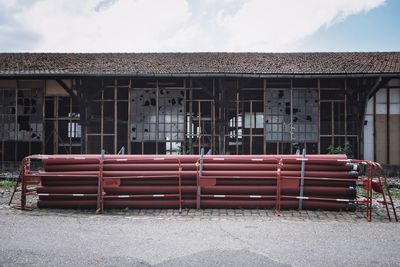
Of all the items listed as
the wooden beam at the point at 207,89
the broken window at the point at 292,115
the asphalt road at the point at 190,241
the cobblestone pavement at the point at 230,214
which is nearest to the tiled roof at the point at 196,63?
the wooden beam at the point at 207,89

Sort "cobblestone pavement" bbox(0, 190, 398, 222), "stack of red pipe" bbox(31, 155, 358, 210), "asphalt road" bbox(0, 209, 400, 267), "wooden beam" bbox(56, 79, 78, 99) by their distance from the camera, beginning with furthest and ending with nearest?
1. "wooden beam" bbox(56, 79, 78, 99)
2. "stack of red pipe" bbox(31, 155, 358, 210)
3. "cobblestone pavement" bbox(0, 190, 398, 222)
4. "asphalt road" bbox(0, 209, 400, 267)

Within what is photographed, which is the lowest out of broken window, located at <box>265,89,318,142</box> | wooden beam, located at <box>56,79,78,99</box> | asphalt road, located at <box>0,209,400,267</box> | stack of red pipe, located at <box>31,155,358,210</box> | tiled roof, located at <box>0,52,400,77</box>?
asphalt road, located at <box>0,209,400,267</box>

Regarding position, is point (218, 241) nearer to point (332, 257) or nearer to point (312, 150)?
point (332, 257)

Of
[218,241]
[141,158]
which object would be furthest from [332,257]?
[141,158]

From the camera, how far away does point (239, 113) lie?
14570 millimetres

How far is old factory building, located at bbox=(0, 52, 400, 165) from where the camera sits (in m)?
13.9

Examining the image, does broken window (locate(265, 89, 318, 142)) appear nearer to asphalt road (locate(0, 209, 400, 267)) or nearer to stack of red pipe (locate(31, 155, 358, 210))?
stack of red pipe (locate(31, 155, 358, 210))

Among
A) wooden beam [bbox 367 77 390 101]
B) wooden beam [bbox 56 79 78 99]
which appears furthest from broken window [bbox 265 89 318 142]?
wooden beam [bbox 56 79 78 99]

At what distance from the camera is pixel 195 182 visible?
7672 mm

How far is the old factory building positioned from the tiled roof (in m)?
0.08

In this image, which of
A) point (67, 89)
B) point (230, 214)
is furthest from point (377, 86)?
point (67, 89)

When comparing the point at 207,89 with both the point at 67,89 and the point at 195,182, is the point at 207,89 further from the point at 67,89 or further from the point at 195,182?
the point at 195,182

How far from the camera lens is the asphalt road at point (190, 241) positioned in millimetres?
4453

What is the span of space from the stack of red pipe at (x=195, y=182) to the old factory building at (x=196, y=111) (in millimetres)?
6445
